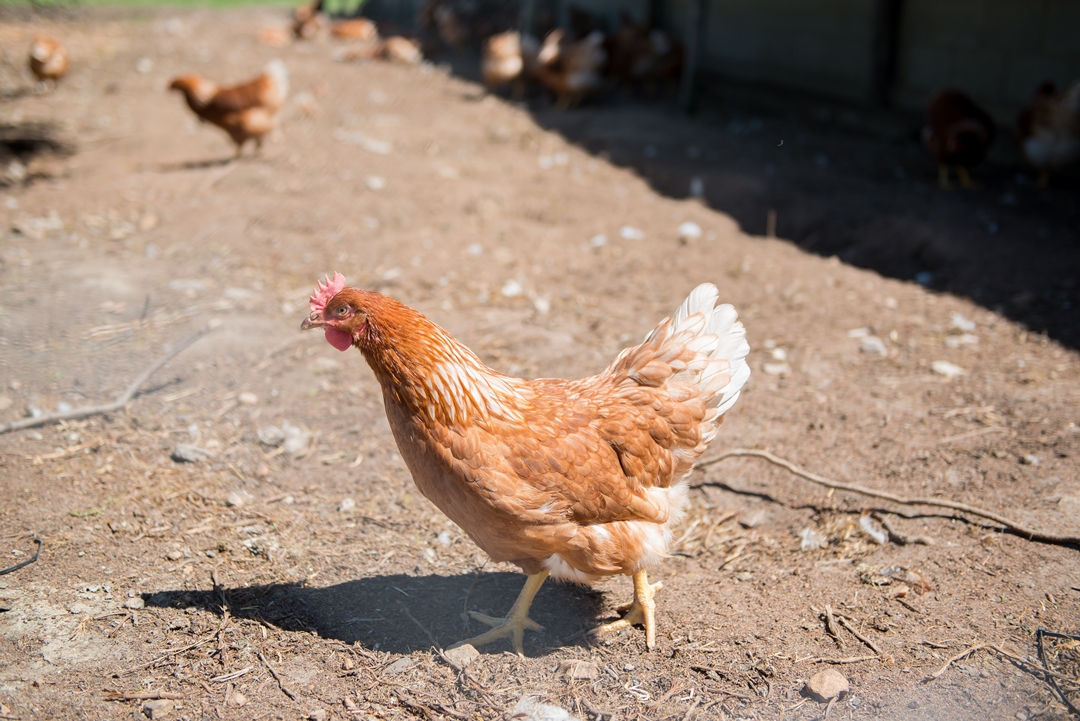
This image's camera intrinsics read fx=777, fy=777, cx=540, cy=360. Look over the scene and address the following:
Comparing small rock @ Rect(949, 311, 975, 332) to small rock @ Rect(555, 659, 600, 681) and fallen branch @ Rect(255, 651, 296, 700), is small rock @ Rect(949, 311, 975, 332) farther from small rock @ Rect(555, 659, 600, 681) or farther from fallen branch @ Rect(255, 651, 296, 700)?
fallen branch @ Rect(255, 651, 296, 700)

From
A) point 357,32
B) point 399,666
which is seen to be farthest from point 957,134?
point 357,32

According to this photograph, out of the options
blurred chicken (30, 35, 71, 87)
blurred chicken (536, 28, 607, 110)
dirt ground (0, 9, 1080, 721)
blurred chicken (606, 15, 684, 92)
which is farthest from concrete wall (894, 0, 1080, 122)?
blurred chicken (30, 35, 71, 87)

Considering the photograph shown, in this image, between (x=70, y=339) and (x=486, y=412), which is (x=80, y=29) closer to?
(x=70, y=339)

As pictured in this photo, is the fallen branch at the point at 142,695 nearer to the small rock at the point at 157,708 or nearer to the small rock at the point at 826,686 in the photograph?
the small rock at the point at 157,708

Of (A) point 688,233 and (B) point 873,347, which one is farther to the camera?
(A) point 688,233

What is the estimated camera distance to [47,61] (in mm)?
10344

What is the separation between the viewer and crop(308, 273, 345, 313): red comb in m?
2.55

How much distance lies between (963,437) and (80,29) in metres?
16.4

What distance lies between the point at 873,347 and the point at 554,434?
2802mm

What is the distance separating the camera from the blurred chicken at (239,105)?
7.86 m

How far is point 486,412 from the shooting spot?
2533 millimetres

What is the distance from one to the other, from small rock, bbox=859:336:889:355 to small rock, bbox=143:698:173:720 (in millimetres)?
3963

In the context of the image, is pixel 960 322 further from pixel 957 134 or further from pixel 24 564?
pixel 24 564

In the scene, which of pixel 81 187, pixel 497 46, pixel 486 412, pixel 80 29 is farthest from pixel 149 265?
pixel 80 29
